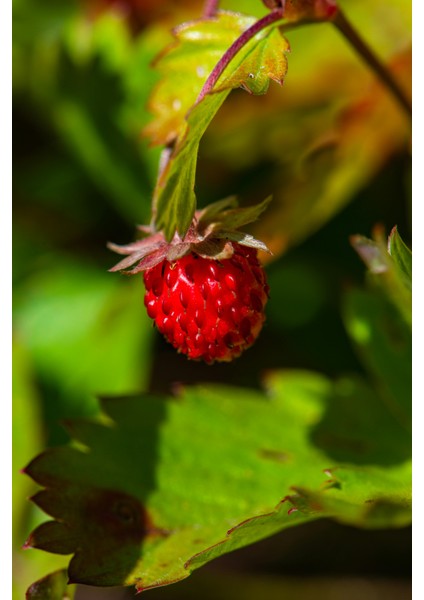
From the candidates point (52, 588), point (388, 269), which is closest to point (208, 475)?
point (52, 588)

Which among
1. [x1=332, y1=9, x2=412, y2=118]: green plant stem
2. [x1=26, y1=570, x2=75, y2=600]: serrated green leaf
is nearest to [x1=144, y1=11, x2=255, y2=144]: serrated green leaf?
[x1=332, y1=9, x2=412, y2=118]: green plant stem

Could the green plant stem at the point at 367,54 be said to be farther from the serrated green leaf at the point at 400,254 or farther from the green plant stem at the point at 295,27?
the serrated green leaf at the point at 400,254

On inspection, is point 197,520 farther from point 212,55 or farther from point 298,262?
point 298,262

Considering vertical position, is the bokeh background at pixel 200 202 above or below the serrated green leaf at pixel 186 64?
below

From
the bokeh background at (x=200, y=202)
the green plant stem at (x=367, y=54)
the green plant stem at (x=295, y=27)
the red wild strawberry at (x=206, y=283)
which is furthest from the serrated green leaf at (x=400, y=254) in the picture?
the bokeh background at (x=200, y=202)

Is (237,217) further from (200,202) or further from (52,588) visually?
(200,202)
